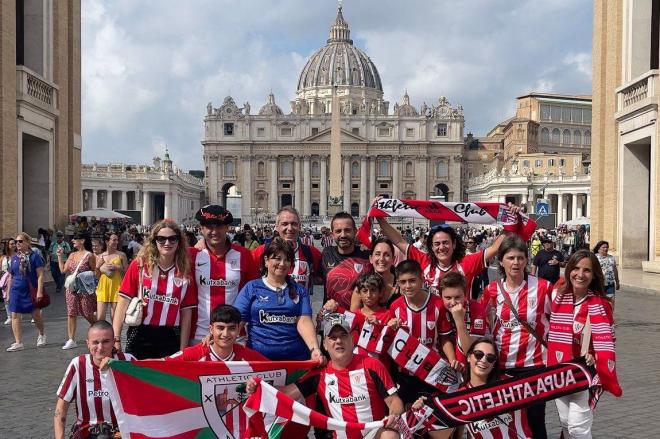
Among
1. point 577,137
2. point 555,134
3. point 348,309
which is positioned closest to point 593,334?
point 348,309

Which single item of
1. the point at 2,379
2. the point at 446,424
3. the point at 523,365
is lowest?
the point at 2,379

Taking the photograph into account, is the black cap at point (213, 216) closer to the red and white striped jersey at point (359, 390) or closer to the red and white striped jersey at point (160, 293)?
the red and white striped jersey at point (160, 293)

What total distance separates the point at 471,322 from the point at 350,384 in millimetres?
1005

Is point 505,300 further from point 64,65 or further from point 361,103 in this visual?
point 361,103

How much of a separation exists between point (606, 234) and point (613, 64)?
5.11 m

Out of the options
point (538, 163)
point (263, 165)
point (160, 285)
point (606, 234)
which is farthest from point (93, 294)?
point (263, 165)

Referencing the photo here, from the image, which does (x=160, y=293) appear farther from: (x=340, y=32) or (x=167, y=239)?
(x=340, y=32)

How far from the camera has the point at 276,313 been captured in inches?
198

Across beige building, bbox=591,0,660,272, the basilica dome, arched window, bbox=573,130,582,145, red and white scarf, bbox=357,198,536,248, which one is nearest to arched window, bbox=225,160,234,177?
the basilica dome

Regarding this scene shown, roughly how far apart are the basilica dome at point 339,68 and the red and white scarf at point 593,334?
11846cm

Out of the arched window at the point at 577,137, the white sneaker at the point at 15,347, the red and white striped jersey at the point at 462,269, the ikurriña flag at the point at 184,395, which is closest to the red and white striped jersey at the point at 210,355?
the ikurriña flag at the point at 184,395

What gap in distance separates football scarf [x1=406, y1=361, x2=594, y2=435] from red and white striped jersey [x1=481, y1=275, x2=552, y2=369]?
29 centimetres

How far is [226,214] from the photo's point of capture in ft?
18.5

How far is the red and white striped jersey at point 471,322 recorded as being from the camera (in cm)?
503
